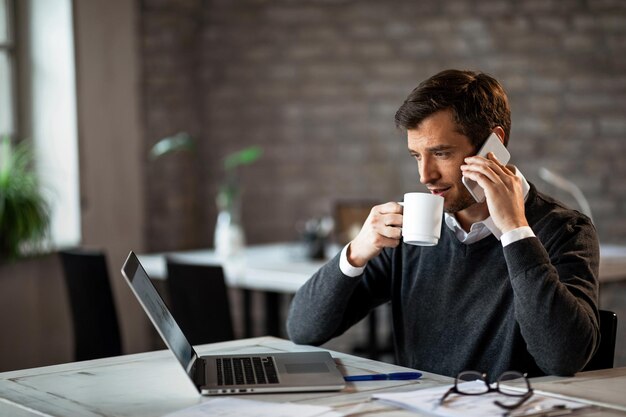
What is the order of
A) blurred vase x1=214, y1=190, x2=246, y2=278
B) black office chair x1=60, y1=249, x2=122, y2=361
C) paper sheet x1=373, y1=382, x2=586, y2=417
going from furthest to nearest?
1. blurred vase x1=214, y1=190, x2=246, y2=278
2. black office chair x1=60, y1=249, x2=122, y2=361
3. paper sheet x1=373, y1=382, x2=586, y2=417

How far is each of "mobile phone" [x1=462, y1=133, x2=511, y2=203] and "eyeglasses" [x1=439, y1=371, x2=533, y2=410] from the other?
45 centimetres

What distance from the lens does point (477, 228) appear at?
2197mm

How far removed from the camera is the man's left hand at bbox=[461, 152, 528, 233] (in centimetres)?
198

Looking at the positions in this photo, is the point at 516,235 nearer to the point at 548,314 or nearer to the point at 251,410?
the point at 548,314

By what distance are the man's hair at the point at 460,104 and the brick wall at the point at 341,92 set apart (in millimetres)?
2852

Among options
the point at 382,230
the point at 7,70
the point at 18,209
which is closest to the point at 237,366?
the point at 382,230

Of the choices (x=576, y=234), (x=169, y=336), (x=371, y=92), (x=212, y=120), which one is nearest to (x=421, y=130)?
(x=576, y=234)

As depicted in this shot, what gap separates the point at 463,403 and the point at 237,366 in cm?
53

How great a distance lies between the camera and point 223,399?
1.73 metres

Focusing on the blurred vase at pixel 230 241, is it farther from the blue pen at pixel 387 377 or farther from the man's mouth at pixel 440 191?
the blue pen at pixel 387 377

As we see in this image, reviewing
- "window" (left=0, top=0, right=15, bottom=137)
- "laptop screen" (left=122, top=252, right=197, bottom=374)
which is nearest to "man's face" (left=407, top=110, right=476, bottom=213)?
"laptop screen" (left=122, top=252, right=197, bottom=374)

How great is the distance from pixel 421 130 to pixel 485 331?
1.53 feet

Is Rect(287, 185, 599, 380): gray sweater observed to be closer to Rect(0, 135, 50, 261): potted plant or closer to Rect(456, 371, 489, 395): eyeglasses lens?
Rect(456, 371, 489, 395): eyeglasses lens

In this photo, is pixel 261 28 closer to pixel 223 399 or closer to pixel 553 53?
pixel 553 53
